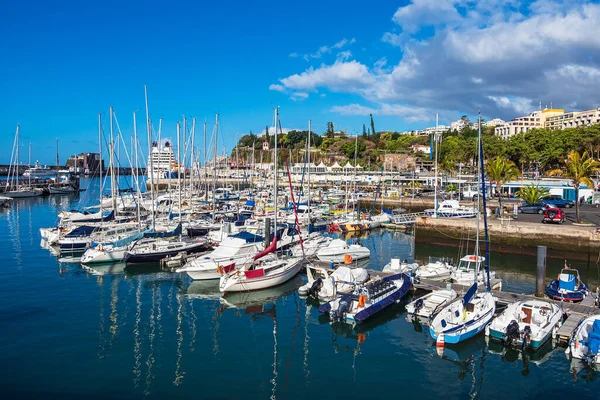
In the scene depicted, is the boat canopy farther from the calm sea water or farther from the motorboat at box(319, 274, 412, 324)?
the motorboat at box(319, 274, 412, 324)

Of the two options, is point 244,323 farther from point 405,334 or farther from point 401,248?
point 401,248

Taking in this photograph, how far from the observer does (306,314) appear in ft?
82.4

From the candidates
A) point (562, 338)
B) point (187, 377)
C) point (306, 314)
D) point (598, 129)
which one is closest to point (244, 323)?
point (306, 314)

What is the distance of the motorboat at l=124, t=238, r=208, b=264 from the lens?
35250 millimetres

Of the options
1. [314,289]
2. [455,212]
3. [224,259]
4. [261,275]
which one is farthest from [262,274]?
[455,212]

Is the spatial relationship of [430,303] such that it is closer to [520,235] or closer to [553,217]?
[520,235]

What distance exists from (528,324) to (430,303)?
5.04 m

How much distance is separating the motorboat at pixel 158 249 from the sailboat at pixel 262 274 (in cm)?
899

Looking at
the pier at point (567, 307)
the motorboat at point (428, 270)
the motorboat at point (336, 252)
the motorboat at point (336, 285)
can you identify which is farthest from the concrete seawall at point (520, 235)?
the motorboat at point (336, 285)

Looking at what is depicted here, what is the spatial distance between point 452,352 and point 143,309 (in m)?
16.8

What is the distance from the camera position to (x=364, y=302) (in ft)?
76.7

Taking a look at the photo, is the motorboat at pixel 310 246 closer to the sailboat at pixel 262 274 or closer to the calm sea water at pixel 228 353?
the sailboat at pixel 262 274

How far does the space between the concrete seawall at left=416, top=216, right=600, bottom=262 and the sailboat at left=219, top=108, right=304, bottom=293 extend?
17380 millimetres

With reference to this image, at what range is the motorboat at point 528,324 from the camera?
19.8 m
